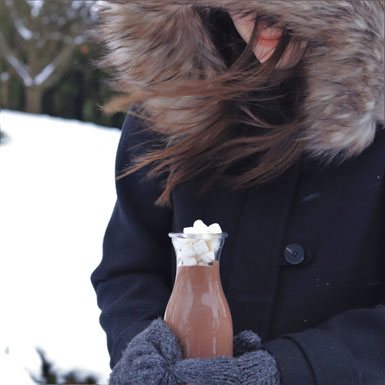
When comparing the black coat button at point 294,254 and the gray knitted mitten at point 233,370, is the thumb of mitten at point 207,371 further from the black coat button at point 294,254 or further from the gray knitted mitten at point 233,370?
the black coat button at point 294,254

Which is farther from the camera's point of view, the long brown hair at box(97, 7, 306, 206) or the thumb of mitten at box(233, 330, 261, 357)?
the long brown hair at box(97, 7, 306, 206)

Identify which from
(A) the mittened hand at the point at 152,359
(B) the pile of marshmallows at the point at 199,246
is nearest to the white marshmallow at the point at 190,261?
(B) the pile of marshmallows at the point at 199,246

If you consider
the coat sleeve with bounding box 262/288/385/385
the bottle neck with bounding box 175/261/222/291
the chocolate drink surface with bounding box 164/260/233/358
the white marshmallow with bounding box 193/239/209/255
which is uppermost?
the white marshmallow with bounding box 193/239/209/255

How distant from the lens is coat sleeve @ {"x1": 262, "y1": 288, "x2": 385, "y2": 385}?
3.47ft

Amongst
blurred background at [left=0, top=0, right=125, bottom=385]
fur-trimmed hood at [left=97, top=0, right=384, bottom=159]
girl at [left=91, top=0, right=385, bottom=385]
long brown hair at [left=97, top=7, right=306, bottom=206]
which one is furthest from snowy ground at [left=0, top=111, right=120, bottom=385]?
fur-trimmed hood at [left=97, top=0, right=384, bottom=159]

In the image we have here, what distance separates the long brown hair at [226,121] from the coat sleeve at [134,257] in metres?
0.06

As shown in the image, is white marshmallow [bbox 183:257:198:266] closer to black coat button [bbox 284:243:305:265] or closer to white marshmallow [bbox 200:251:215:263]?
white marshmallow [bbox 200:251:215:263]

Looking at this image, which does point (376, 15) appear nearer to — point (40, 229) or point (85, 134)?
point (40, 229)

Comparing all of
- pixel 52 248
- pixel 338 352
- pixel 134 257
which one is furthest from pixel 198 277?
pixel 52 248

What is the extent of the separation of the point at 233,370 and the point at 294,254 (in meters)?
0.37

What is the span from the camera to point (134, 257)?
1.41m

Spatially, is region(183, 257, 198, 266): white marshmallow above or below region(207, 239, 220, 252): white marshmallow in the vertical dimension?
below

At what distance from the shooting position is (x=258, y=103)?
135cm

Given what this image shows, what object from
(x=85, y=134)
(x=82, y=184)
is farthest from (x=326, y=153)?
(x=85, y=134)
